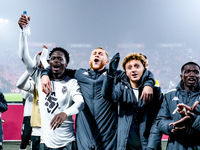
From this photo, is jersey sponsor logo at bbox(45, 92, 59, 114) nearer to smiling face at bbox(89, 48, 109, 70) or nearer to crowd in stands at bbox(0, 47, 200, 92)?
smiling face at bbox(89, 48, 109, 70)

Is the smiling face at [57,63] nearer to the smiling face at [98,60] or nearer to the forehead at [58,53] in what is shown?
the forehead at [58,53]

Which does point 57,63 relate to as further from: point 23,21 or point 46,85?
point 23,21

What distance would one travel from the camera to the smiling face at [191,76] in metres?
2.30

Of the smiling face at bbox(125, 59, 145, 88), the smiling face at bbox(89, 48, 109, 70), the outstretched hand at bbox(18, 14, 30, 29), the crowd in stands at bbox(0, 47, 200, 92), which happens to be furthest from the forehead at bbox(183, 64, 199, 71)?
the crowd in stands at bbox(0, 47, 200, 92)

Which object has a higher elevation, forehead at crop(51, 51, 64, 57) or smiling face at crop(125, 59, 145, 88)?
forehead at crop(51, 51, 64, 57)

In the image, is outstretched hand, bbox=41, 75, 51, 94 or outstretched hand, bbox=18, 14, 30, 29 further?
outstretched hand, bbox=18, 14, 30, 29

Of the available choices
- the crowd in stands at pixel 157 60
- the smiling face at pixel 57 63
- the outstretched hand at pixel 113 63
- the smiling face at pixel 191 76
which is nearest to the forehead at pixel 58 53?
the smiling face at pixel 57 63

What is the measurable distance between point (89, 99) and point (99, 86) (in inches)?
7.0

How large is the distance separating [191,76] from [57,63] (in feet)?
4.41

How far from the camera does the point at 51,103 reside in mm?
2555

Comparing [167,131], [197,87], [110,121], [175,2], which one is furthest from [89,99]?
[175,2]

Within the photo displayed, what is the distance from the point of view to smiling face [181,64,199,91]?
2.30 metres

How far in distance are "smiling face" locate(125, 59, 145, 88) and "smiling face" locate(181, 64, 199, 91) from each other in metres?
0.46

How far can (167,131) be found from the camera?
87.0 inches
